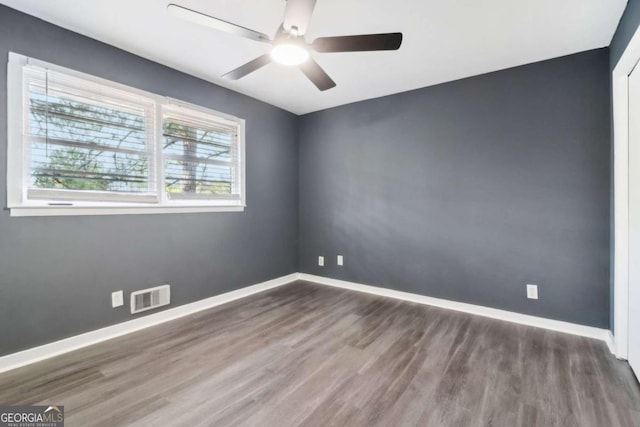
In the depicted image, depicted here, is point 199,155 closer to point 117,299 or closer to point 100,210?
point 100,210

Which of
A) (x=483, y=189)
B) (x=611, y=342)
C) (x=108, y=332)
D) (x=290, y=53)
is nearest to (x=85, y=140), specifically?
(x=108, y=332)

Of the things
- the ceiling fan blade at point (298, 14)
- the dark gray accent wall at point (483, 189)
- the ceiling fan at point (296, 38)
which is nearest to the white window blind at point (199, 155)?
the dark gray accent wall at point (483, 189)

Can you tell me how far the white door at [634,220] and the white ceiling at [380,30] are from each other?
24.0 inches

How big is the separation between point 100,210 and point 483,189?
11.8ft

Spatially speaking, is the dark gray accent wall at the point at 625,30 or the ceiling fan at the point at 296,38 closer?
the ceiling fan at the point at 296,38

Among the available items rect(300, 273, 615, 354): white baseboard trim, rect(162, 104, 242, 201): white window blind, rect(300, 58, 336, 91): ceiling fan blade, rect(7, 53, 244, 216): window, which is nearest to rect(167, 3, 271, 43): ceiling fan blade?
rect(300, 58, 336, 91): ceiling fan blade

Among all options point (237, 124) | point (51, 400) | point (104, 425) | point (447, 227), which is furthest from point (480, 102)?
point (51, 400)

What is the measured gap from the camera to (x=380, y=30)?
7.29 ft

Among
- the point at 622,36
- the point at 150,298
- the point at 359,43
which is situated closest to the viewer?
the point at 359,43

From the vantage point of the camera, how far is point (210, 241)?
3232mm

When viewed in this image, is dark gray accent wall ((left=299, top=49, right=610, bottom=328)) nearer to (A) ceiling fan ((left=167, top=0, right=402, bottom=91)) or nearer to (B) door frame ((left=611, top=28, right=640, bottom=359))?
(B) door frame ((left=611, top=28, right=640, bottom=359))

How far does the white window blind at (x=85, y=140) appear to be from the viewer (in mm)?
2105

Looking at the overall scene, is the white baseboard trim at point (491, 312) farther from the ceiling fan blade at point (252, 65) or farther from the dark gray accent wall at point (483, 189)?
the ceiling fan blade at point (252, 65)

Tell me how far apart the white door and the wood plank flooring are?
24cm
